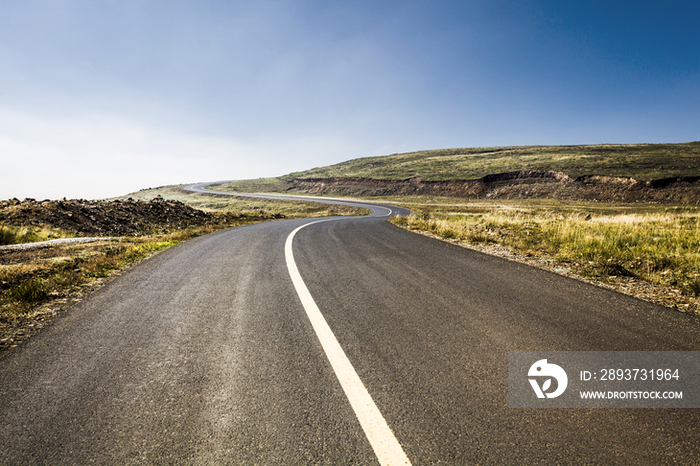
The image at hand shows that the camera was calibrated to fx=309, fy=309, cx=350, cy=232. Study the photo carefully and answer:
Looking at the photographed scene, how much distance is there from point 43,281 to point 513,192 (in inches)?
2504

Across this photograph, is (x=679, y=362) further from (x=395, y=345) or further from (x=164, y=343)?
(x=164, y=343)

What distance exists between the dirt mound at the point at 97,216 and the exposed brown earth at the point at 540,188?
177ft

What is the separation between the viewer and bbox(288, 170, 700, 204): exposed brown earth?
4369 cm

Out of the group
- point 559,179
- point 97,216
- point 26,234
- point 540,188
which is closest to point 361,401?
point 26,234

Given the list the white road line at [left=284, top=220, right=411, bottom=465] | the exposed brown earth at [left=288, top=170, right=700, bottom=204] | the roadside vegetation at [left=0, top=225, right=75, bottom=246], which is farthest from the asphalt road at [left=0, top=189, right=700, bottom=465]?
the exposed brown earth at [left=288, top=170, right=700, bottom=204]

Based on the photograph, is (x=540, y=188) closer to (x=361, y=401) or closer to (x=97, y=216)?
(x=97, y=216)

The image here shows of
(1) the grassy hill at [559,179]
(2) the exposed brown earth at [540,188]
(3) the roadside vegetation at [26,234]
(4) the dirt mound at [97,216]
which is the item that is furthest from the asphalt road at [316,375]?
(1) the grassy hill at [559,179]

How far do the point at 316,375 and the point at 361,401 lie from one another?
0.51 meters

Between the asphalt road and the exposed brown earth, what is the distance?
55.7 meters

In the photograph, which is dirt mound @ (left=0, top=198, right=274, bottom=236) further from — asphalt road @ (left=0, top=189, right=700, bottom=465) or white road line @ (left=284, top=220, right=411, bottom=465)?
white road line @ (left=284, top=220, right=411, bottom=465)

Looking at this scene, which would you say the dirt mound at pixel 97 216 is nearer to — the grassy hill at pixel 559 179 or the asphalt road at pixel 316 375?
the asphalt road at pixel 316 375

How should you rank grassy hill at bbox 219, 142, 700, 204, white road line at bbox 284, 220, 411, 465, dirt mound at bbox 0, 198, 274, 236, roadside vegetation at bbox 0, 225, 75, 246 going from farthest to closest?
grassy hill at bbox 219, 142, 700, 204 → dirt mound at bbox 0, 198, 274, 236 → roadside vegetation at bbox 0, 225, 75, 246 → white road line at bbox 284, 220, 411, 465

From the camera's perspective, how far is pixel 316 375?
260 centimetres

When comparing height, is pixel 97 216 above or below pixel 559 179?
below
